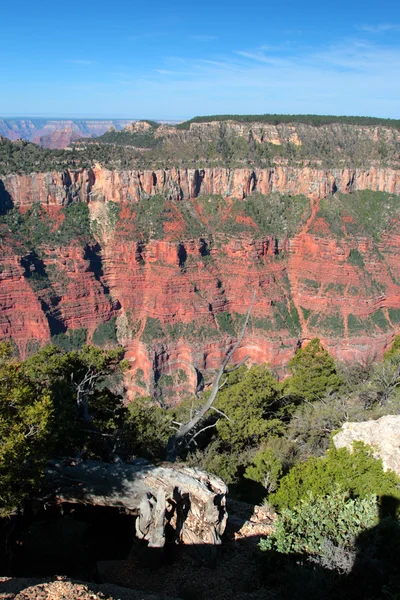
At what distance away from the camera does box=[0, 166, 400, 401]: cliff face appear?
207 ft

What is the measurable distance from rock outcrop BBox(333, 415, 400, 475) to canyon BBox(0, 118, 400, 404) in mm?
43830

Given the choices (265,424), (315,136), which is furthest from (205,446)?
(315,136)

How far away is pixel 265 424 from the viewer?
25984mm

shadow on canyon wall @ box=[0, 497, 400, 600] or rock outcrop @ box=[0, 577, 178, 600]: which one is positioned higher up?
rock outcrop @ box=[0, 577, 178, 600]

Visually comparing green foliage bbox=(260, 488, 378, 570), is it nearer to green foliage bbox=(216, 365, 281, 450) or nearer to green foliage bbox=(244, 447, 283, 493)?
green foliage bbox=(244, 447, 283, 493)

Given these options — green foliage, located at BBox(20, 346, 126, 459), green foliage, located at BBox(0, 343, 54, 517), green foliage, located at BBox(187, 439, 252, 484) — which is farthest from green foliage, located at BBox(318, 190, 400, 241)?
green foliage, located at BBox(0, 343, 54, 517)

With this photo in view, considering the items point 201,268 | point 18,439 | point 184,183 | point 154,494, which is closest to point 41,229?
point 184,183

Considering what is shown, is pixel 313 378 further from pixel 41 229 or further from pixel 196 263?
pixel 41 229

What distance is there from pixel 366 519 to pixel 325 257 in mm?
61908

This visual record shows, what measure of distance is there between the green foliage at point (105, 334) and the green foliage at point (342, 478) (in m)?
49.8

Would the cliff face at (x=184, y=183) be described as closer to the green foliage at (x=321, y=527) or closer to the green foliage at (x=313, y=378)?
the green foliage at (x=313, y=378)

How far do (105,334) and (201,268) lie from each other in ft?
55.5

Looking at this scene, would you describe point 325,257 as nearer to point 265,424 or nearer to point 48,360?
point 265,424

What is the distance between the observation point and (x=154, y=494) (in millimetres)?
13852
